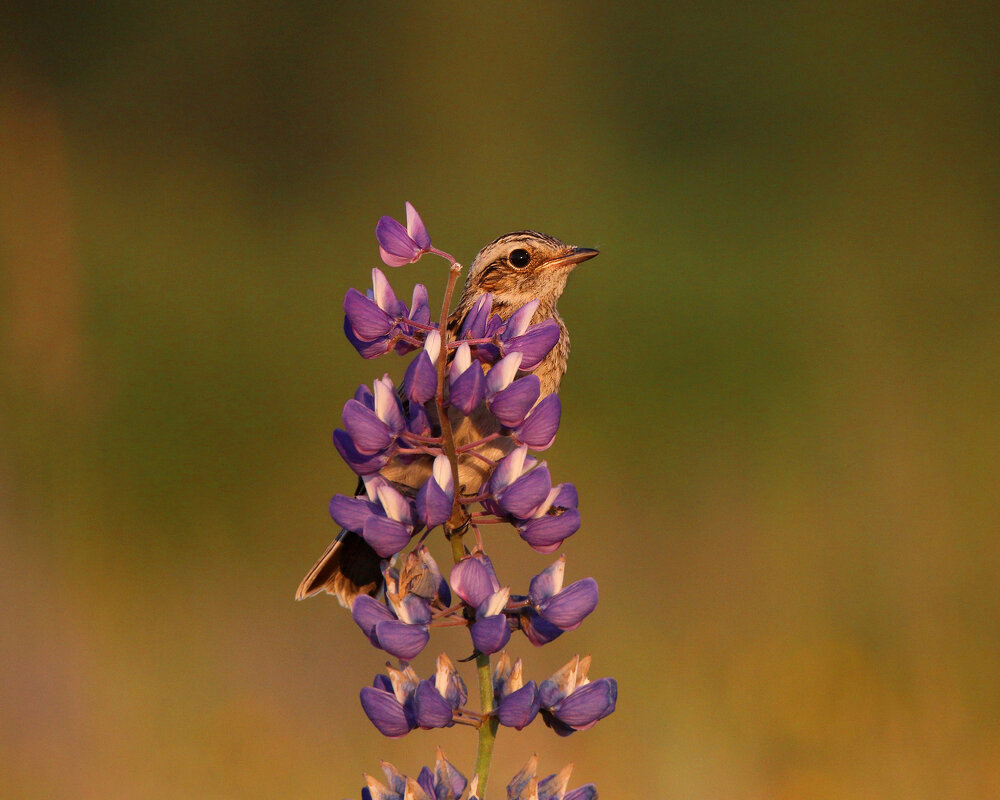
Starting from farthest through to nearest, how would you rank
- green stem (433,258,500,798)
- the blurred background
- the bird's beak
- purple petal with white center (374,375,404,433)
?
the blurred background → the bird's beak → purple petal with white center (374,375,404,433) → green stem (433,258,500,798)

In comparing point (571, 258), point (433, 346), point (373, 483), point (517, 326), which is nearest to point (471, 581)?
point (373, 483)

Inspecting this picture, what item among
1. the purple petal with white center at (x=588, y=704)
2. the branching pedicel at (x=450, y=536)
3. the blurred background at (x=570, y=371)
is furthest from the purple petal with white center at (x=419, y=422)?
the blurred background at (x=570, y=371)

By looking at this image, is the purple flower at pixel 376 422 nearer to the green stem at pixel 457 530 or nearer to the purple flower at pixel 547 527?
the green stem at pixel 457 530

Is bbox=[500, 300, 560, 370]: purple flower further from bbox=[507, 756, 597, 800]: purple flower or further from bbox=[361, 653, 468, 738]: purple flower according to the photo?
bbox=[507, 756, 597, 800]: purple flower

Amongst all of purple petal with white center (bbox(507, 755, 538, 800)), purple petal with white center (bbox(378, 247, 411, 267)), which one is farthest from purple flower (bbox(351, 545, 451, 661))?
purple petal with white center (bbox(378, 247, 411, 267))

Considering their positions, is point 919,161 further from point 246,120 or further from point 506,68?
point 246,120

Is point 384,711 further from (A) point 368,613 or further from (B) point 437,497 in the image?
(B) point 437,497

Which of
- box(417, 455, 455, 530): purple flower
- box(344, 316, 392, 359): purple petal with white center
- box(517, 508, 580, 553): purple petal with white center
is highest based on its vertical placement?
box(344, 316, 392, 359): purple petal with white center
